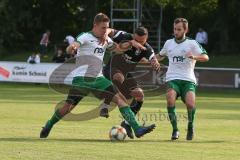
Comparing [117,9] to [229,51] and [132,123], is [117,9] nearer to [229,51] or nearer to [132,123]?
[229,51]

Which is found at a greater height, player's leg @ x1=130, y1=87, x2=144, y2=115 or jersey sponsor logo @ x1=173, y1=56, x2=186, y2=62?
jersey sponsor logo @ x1=173, y1=56, x2=186, y2=62

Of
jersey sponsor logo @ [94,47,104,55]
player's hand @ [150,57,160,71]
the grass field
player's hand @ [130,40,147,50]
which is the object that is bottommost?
the grass field

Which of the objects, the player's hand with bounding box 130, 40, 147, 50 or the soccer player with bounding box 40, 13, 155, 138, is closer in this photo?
the soccer player with bounding box 40, 13, 155, 138

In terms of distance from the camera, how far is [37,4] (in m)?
52.7

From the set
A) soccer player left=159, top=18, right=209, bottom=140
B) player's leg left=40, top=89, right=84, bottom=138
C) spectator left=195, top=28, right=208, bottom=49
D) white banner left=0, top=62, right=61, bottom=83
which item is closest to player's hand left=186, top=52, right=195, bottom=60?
soccer player left=159, top=18, right=209, bottom=140

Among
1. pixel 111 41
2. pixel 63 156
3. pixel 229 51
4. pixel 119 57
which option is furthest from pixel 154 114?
pixel 229 51

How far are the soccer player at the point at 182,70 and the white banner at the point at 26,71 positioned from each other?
2274 centimetres

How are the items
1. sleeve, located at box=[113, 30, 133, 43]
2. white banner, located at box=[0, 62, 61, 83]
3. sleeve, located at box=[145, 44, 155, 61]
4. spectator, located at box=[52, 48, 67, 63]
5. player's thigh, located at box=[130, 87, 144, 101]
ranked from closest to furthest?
sleeve, located at box=[113, 30, 133, 43], sleeve, located at box=[145, 44, 155, 61], player's thigh, located at box=[130, 87, 144, 101], white banner, located at box=[0, 62, 61, 83], spectator, located at box=[52, 48, 67, 63]

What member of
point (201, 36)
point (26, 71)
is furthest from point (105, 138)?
point (201, 36)

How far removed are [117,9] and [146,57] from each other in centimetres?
2829

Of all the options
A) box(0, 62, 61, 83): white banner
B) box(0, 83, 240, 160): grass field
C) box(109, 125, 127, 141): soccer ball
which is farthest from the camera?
box(0, 62, 61, 83): white banner

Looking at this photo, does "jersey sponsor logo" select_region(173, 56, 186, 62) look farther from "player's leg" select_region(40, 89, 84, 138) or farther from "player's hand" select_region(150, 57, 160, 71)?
"player's leg" select_region(40, 89, 84, 138)

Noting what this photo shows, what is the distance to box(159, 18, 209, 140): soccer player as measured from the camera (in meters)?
15.0

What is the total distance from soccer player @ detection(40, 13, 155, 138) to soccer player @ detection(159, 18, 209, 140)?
1089 millimetres
